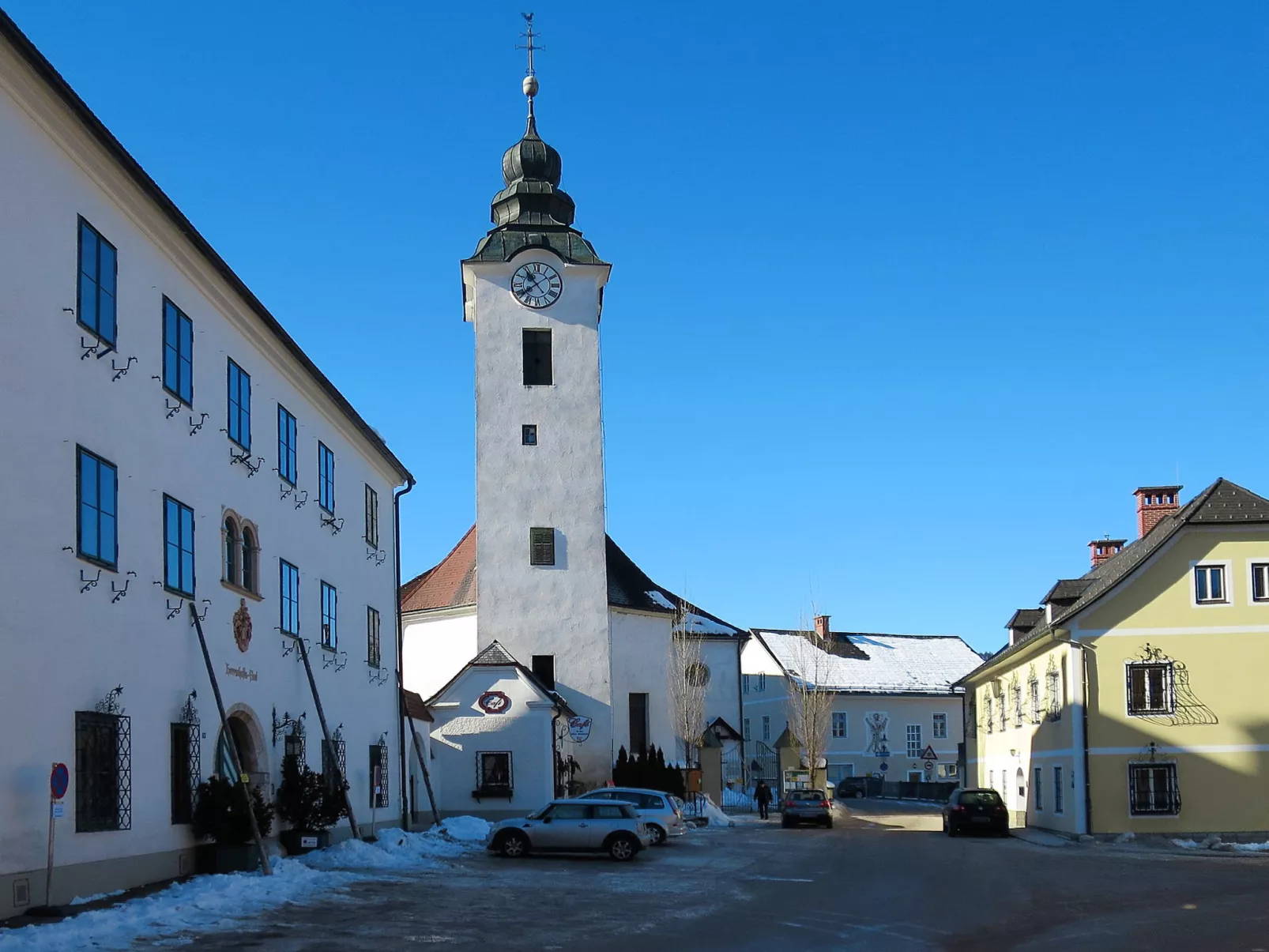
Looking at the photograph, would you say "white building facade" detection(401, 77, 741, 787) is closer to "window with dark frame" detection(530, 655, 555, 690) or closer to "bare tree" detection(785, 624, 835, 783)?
"window with dark frame" detection(530, 655, 555, 690)

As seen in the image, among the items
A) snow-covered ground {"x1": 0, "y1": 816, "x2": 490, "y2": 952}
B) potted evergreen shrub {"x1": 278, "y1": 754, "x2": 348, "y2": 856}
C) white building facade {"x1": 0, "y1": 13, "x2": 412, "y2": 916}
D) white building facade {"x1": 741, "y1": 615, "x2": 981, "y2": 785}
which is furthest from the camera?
white building facade {"x1": 741, "y1": 615, "x2": 981, "y2": 785}

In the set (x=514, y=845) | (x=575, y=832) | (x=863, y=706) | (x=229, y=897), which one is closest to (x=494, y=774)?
(x=514, y=845)

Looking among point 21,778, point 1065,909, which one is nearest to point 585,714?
point 1065,909

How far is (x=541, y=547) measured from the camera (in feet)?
168

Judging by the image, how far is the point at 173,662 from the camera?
21734 mm

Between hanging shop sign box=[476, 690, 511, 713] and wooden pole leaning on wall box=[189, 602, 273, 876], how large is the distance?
21195 mm

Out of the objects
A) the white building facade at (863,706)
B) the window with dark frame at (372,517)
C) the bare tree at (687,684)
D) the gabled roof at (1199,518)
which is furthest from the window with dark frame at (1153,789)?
the white building facade at (863,706)

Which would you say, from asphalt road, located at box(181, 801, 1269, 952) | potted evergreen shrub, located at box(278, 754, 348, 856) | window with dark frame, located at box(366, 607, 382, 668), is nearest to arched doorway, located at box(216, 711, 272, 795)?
potted evergreen shrub, located at box(278, 754, 348, 856)

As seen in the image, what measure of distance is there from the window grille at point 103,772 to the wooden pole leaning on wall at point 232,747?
9.52ft

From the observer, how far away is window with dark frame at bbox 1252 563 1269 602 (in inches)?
1529

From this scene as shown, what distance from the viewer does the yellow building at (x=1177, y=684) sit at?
125 ft

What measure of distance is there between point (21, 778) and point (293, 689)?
12.2 metres

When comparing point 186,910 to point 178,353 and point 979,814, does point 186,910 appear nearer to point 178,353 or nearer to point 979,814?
point 178,353

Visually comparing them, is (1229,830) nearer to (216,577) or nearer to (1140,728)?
(1140,728)
